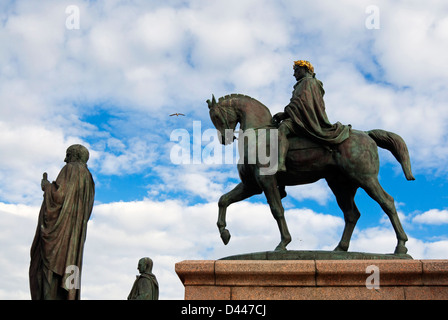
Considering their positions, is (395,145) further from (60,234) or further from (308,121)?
(60,234)

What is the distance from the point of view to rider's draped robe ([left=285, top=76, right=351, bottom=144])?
388 inches

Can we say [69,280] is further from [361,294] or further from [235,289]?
[361,294]

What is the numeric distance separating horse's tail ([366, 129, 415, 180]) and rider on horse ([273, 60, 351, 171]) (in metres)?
0.64

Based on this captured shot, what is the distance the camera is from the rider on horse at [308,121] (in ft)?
32.2

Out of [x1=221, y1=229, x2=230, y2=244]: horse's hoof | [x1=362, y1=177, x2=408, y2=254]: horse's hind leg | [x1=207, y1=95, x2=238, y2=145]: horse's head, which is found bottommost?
[x1=221, y1=229, x2=230, y2=244]: horse's hoof

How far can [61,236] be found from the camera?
29.4 ft

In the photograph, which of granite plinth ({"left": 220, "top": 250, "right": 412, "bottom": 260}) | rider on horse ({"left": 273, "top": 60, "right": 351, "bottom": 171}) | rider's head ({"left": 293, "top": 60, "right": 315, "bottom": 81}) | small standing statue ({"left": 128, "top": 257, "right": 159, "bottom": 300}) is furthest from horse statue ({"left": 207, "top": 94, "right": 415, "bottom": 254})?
small standing statue ({"left": 128, "top": 257, "right": 159, "bottom": 300})

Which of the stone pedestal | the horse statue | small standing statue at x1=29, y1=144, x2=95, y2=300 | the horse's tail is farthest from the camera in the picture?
the horse's tail

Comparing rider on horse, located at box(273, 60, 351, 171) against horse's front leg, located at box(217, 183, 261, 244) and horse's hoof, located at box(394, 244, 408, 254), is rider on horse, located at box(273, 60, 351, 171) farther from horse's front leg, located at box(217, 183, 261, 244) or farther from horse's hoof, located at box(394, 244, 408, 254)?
horse's hoof, located at box(394, 244, 408, 254)

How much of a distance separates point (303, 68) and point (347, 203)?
2.80 meters

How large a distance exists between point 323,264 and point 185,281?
217 centimetres

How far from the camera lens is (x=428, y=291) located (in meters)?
8.19

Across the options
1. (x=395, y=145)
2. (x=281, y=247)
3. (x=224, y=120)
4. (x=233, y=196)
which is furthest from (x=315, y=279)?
(x=224, y=120)
